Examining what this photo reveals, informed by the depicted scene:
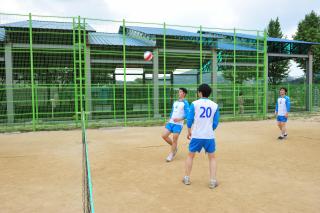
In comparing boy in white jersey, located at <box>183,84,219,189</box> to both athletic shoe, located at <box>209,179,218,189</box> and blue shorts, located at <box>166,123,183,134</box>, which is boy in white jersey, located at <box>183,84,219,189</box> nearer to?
athletic shoe, located at <box>209,179,218,189</box>

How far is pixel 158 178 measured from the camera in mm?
5027

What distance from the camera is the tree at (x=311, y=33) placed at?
2933 centimetres

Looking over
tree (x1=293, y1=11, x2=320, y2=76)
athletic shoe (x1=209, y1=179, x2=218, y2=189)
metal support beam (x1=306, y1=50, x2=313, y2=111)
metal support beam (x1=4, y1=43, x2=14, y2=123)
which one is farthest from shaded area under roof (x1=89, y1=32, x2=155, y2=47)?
tree (x1=293, y1=11, x2=320, y2=76)

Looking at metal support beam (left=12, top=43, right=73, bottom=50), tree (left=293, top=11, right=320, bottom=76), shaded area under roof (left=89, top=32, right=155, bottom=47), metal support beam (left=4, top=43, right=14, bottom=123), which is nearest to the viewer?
metal support beam (left=4, top=43, right=14, bottom=123)

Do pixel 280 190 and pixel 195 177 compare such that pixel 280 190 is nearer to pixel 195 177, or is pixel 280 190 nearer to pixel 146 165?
pixel 195 177

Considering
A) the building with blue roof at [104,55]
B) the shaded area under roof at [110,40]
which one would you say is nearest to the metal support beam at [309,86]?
the building with blue roof at [104,55]

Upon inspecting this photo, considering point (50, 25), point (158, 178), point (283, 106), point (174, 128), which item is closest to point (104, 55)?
point (50, 25)

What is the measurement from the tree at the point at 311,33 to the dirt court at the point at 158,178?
81.1 ft

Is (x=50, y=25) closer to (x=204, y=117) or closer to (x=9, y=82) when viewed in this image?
(x=9, y=82)

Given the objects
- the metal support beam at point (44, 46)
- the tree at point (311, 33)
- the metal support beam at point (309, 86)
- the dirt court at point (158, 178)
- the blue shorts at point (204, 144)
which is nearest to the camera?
the dirt court at point (158, 178)

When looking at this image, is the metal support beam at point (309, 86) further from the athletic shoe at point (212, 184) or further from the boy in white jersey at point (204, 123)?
the athletic shoe at point (212, 184)

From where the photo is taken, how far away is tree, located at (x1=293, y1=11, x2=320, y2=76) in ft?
96.2

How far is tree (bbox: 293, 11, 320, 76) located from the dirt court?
973 inches

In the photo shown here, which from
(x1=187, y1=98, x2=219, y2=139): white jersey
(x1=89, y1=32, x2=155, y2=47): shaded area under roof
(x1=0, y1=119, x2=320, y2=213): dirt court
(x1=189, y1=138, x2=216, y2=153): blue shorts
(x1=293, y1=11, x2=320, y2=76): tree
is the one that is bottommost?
(x1=0, y1=119, x2=320, y2=213): dirt court
